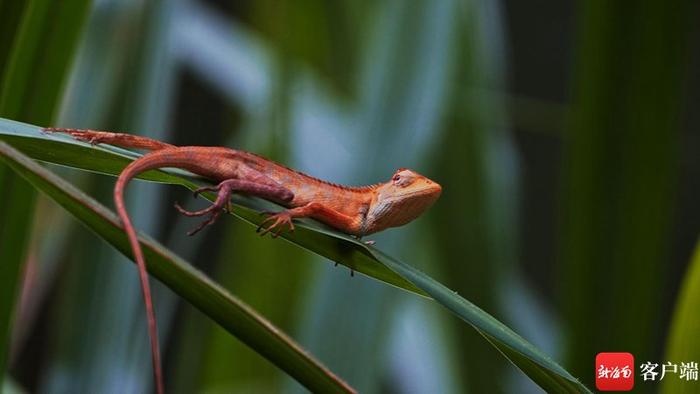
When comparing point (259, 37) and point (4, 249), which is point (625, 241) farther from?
point (259, 37)

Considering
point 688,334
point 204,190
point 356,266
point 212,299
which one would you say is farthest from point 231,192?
point 688,334

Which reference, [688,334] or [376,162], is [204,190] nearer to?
[376,162]

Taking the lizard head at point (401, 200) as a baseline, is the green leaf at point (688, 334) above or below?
below

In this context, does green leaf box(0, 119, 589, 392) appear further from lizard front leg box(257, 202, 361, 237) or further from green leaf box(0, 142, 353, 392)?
lizard front leg box(257, 202, 361, 237)

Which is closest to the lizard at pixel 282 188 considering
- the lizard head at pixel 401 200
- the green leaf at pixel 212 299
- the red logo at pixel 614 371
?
the lizard head at pixel 401 200

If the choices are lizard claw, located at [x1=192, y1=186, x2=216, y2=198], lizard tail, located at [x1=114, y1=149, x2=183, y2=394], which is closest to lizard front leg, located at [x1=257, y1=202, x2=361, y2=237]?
lizard claw, located at [x1=192, y1=186, x2=216, y2=198]

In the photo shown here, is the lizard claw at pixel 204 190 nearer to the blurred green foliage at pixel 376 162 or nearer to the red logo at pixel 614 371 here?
the blurred green foliage at pixel 376 162

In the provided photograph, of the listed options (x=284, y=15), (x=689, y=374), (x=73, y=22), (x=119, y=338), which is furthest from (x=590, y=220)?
(x=284, y=15)
